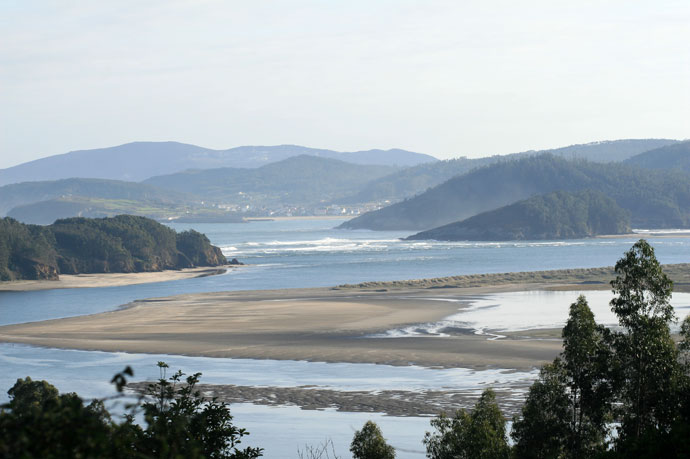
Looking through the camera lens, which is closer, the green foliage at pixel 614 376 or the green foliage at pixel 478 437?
the green foliage at pixel 614 376

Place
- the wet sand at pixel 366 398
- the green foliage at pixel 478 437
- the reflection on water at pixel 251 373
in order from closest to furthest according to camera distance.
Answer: the green foliage at pixel 478 437, the wet sand at pixel 366 398, the reflection on water at pixel 251 373

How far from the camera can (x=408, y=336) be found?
58.3 meters

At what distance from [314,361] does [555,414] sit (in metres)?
28.7

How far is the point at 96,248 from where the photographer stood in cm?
12769

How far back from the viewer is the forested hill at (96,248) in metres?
117

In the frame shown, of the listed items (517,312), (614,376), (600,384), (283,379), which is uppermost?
(614,376)

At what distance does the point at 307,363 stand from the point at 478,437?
27.8 m

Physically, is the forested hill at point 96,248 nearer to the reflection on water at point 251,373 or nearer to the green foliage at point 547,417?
the reflection on water at point 251,373

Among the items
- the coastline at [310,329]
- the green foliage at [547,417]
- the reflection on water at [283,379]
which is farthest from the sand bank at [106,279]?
the green foliage at [547,417]

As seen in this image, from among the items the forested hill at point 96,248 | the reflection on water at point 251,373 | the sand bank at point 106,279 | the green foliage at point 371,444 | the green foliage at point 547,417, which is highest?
the forested hill at point 96,248

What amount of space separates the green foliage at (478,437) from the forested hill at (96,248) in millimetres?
100558

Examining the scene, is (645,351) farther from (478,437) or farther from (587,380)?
(478,437)

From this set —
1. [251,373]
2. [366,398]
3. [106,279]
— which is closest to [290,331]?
[251,373]

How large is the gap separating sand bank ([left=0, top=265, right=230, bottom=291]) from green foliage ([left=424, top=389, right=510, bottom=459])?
301ft
